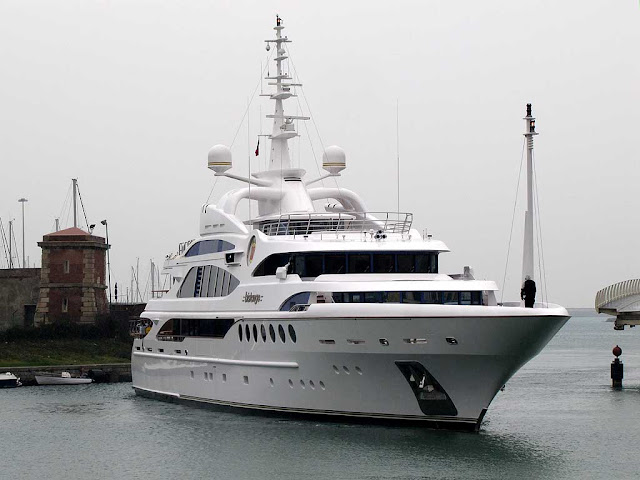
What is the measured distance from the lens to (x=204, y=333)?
39.5 m

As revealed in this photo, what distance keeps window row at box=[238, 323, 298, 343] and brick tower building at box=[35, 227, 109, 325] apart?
34.1m

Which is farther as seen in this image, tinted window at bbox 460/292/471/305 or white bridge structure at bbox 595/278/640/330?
white bridge structure at bbox 595/278/640/330

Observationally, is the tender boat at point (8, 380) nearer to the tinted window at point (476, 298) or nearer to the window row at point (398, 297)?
→ the window row at point (398, 297)

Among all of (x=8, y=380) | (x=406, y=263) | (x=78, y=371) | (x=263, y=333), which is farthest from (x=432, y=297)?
(x=78, y=371)

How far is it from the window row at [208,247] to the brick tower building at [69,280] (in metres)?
27.9

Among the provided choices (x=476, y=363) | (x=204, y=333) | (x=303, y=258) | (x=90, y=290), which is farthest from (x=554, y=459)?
(x=90, y=290)

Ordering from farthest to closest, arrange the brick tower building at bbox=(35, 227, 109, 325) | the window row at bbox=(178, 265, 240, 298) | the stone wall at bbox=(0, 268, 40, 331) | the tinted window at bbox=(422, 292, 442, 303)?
the stone wall at bbox=(0, 268, 40, 331), the brick tower building at bbox=(35, 227, 109, 325), the window row at bbox=(178, 265, 240, 298), the tinted window at bbox=(422, 292, 442, 303)

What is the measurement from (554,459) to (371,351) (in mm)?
5615

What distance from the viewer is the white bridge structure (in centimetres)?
4916

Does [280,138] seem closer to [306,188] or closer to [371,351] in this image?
[306,188]

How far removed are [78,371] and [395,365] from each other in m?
30.3

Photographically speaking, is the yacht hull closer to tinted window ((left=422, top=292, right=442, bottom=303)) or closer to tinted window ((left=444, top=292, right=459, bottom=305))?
tinted window ((left=422, top=292, right=442, bottom=303))

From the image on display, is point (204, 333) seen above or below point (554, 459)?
above

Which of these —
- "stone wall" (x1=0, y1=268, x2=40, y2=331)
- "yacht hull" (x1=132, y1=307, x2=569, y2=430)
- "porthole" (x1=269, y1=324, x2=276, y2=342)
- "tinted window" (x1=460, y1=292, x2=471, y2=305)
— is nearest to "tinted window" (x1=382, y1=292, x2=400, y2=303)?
"yacht hull" (x1=132, y1=307, x2=569, y2=430)
